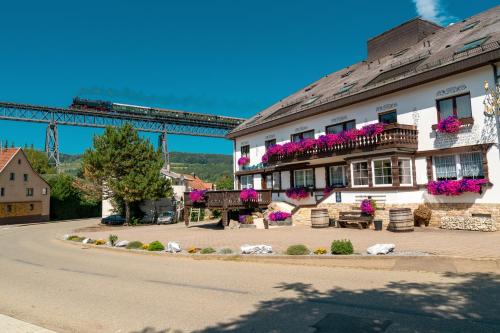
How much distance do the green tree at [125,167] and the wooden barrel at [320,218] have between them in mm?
19567

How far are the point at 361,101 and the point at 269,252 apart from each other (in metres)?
13.4

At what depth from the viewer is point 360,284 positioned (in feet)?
29.5

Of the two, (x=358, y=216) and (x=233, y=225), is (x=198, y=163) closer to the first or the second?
(x=233, y=225)

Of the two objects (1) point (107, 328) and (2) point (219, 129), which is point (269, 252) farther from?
(2) point (219, 129)

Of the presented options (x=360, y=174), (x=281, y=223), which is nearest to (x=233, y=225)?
(x=281, y=223)

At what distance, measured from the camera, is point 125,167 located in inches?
1505

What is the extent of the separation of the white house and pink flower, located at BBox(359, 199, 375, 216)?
0.75m

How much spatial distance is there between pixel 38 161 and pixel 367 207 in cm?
7082

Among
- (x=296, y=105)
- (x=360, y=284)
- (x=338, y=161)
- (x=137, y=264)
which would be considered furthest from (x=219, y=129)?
(x=360, y=284)

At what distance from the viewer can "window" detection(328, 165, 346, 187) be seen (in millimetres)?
25094

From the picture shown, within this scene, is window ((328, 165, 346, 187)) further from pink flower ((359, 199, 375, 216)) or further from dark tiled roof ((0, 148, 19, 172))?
dark tiled roof ((0, 148, 19, 172))

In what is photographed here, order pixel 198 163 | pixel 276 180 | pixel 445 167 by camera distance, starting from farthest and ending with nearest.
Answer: pixel 198 163, pixel 276 180, pixel 445 167

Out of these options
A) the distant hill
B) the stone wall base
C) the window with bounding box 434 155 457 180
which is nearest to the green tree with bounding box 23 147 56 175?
the stone wall base

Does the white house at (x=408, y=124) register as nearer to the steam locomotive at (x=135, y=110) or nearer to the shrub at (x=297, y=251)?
the shrub at (x=297, y=251)
